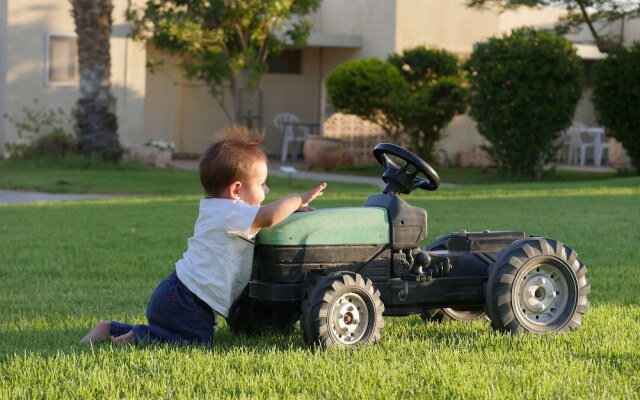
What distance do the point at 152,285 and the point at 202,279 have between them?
224 centimetres

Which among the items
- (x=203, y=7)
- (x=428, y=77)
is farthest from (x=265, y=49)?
(x=428, y=77)

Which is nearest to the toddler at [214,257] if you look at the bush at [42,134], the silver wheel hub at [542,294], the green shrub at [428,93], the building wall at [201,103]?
the silver wheel hub at [542,294]

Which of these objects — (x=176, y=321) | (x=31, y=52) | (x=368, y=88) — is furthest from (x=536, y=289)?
(x=31, y=52)

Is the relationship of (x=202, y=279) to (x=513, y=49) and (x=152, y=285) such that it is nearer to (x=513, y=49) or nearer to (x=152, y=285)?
(x=152, y=285)

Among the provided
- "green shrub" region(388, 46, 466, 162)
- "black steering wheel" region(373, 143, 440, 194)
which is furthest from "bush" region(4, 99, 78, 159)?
"black steering wheel" region(373, 143, 440, 194)

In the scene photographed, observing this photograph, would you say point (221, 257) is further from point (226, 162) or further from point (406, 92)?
point (406, 92)

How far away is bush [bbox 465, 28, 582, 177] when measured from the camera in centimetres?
1989

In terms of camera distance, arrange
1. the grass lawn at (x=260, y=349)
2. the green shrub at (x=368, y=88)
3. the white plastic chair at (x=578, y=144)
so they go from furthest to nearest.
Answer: the white plastic chair at (x=578, y=144)
the green shrub at (x=368, y=88)
the grass lawn at (x=260, y=349)

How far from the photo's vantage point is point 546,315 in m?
5.27

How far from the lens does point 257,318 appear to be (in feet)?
17.9

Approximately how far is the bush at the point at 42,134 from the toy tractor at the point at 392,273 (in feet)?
57.0

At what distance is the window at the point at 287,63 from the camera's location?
2881cm

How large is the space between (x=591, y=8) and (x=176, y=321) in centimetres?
1970

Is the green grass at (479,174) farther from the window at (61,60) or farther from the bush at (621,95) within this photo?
the window at (61,60)
